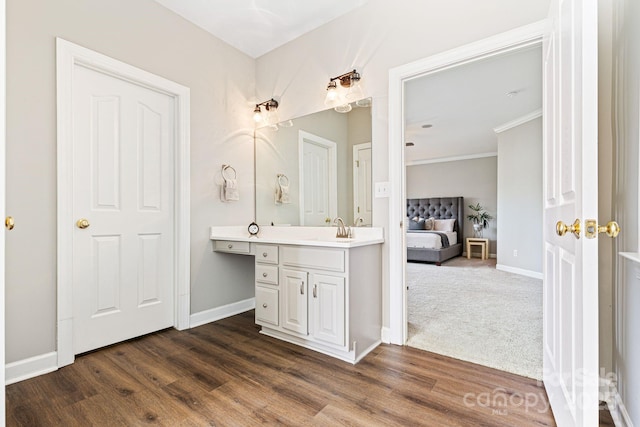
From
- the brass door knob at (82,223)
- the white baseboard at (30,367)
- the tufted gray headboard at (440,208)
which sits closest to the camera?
the white baseboard at (30,367)

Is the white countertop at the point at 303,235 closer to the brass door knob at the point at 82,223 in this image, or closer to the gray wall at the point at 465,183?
the brass door knob at the point at 82,223

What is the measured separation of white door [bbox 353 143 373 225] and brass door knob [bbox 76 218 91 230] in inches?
74.1

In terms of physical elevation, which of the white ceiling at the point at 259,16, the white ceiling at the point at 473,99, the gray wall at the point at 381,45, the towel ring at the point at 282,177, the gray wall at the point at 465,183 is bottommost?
the towel ring at the point at 282,177

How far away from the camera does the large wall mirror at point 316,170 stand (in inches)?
98.1

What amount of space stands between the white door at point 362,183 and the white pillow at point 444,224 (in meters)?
5.29

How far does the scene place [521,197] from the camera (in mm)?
4910

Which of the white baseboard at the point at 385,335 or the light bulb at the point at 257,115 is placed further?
the light bulb at the point at 257,115

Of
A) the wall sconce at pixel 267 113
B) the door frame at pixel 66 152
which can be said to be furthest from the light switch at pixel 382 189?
the door frame at pixel 66 152

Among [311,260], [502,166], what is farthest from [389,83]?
[502,166]

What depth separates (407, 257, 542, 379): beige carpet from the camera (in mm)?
2057

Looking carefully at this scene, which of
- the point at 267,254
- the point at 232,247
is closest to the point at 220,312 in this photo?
the point at 232,247

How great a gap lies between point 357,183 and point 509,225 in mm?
3866

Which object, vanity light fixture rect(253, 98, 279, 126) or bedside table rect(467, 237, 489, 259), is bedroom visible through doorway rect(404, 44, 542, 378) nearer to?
bedside table rect(467, 237, 489, 259)

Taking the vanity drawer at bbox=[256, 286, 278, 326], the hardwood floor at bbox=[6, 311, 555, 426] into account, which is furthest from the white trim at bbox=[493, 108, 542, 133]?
the vanity drawer at bbox=[256, 286, 278, 326]
